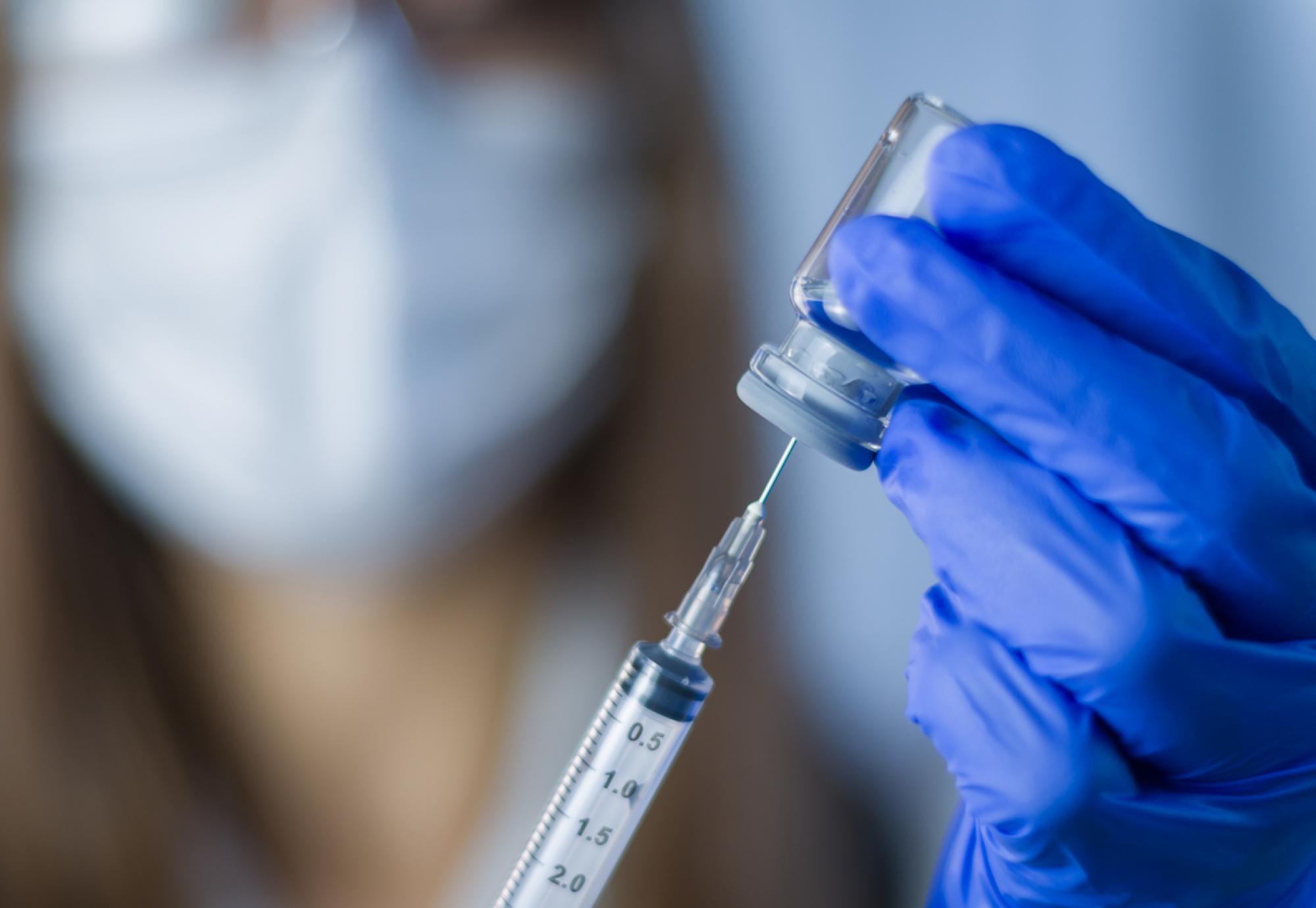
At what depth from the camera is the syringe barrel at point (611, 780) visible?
32.1 inches

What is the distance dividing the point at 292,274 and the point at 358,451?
0.23 metres

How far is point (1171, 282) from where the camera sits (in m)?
0.73

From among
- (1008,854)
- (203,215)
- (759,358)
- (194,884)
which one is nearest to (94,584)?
(194,884)

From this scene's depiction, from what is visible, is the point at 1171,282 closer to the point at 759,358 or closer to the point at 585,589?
the point at 759,358

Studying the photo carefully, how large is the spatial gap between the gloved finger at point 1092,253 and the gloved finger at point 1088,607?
0.41 feet

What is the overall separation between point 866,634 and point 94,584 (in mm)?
1201

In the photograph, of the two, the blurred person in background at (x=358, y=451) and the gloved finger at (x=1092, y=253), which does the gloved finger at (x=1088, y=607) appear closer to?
the gloved finger at (x=1092, y=253)

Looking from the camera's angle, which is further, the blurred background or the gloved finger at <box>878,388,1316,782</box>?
the blurred background

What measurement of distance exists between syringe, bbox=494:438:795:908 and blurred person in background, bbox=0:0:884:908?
0.56 m

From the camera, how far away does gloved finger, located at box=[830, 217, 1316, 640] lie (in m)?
0.69

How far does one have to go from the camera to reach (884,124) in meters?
1.52

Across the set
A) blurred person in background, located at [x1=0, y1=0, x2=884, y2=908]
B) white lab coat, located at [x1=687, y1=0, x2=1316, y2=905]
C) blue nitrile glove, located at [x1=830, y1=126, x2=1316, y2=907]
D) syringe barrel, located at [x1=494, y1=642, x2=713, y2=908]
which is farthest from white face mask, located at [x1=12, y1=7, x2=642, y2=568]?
blue nitrile glove, located at [x1=830, y1=126, x2=1316, y2=907]

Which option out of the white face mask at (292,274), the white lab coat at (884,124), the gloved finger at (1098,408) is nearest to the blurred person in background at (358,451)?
the white face mask at (292,274)

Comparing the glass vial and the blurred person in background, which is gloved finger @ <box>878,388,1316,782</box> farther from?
the blurred person in background
